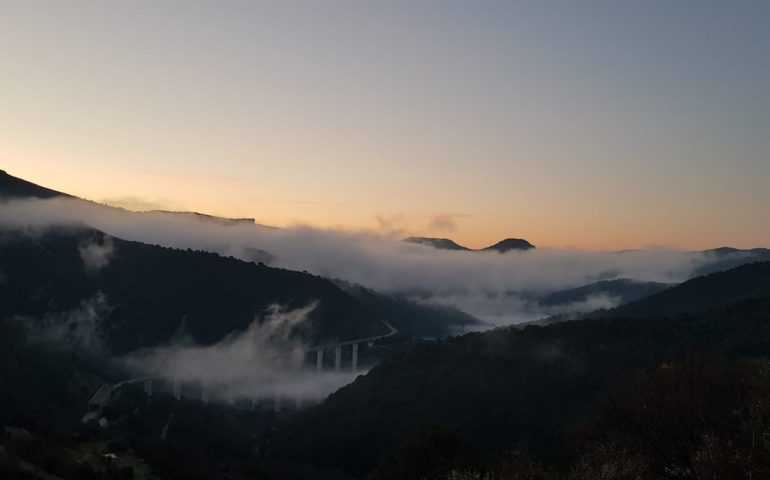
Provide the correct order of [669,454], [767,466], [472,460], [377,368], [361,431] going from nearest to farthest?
[767,466], [669,454], [472,460], [361,431], [377,368]

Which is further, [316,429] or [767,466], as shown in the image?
[316,429]

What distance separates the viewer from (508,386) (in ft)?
487

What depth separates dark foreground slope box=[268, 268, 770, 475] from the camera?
12838 cm

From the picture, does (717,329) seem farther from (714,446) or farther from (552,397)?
(714,446)

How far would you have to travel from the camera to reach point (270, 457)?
488 feet

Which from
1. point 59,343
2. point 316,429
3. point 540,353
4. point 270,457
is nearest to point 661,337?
point 540,353

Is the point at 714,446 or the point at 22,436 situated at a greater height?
the point at 714,446

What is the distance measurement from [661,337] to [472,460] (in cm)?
9860

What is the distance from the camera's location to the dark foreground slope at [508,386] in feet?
421

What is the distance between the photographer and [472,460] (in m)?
60.4

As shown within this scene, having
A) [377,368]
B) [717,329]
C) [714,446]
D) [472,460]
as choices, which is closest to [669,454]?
[714,446]

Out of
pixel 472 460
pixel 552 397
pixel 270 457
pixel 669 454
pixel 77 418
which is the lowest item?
pixel 270 457

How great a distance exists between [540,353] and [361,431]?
1885 inches

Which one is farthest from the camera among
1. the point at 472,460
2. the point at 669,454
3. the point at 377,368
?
the point at 377,368
